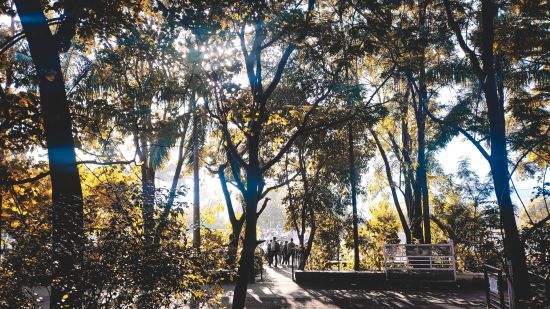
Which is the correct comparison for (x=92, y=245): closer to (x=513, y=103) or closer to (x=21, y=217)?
(x=21, y=217)

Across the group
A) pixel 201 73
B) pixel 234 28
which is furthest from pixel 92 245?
pixel 234 28

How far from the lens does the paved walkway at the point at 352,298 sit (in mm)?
11266

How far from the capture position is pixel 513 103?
10938mm

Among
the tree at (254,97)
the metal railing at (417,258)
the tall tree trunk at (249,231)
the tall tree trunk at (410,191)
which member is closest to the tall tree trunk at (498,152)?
the tree at (254,97)

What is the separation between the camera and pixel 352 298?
12375 mm

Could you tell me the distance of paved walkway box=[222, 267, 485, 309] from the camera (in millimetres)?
11266

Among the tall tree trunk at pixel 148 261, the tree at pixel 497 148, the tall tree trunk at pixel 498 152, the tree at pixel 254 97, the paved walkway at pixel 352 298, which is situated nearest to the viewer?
the tall tree trunk at pixel 148 261

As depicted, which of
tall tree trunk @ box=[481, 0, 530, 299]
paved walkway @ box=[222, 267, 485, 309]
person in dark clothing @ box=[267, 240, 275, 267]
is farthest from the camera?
person in dark clothing @ box=[267, 240, 275, 267]

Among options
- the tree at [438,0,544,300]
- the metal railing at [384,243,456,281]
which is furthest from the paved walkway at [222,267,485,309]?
the tree at [438,0,544,300]

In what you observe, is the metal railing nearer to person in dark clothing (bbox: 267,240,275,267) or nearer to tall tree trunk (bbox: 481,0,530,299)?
tall tree trunk (bbox: 481,0,530,299)

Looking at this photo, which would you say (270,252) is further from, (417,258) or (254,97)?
(254,97)

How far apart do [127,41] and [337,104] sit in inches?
254

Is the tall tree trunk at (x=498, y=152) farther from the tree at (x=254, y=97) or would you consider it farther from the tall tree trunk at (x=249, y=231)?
the tall tree trunk at (x=249, y=231)

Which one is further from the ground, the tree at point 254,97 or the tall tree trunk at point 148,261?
the tree at point 254,97
